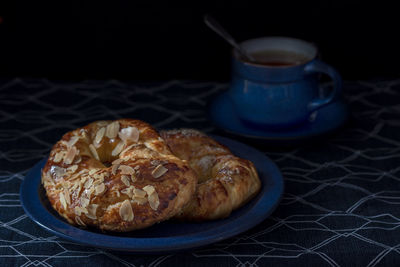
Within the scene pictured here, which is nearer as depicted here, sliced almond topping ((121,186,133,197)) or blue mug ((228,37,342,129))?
sliced almond topping ((121,186,133,197))

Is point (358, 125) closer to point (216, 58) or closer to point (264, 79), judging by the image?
point (264, 79)

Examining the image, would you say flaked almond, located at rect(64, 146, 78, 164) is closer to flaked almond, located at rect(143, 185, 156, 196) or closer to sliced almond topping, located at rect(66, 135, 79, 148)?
sliced almond topping, located at rect(66, 135, 79, 148)

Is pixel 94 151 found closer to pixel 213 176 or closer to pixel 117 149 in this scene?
pixel 117 149

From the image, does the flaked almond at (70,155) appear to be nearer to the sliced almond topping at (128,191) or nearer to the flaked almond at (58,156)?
the flaked almond at (58,156)

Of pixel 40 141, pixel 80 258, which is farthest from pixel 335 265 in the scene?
pixel 40 141

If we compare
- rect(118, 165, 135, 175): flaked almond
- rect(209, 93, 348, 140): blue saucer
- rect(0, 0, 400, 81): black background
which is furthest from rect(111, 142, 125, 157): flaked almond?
rect(0, 0, 400, 81): black background

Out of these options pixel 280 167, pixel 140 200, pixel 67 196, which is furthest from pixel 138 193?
pixel 280 167
